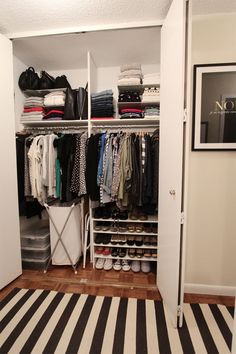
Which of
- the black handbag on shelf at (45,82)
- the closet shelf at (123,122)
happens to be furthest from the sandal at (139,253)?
the black handbag on shelf at (45,82)

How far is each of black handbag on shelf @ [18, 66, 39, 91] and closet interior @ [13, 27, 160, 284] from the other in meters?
0.06

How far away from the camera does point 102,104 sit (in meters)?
2.11

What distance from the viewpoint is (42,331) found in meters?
1.41

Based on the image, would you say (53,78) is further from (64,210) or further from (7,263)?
(7,263)

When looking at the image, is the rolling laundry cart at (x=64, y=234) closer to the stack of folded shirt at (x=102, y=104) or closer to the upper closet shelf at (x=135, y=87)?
the stack of folded shirt at (x=102, y=104)

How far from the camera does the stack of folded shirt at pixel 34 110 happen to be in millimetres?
2275

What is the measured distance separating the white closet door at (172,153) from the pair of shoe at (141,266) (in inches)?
14.9

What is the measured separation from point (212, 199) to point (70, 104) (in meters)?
1.69

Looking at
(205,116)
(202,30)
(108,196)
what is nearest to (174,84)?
(205,116)

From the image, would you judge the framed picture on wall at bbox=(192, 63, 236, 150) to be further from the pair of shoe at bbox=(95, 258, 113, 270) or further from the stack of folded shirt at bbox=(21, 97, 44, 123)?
the stack of folded shirt at bbox=(21, 97, 44, 123)

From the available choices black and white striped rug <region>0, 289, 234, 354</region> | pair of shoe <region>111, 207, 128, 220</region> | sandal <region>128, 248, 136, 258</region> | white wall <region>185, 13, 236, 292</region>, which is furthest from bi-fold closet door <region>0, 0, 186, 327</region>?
pair of shoe <region>111, 207, 128, 220</region>

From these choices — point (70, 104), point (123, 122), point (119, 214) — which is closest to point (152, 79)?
point (123, 122)

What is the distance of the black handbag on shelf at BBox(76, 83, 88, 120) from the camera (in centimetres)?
215

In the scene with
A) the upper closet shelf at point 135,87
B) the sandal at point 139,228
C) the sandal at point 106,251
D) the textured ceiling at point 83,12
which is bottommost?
the sandal at point 106,251
